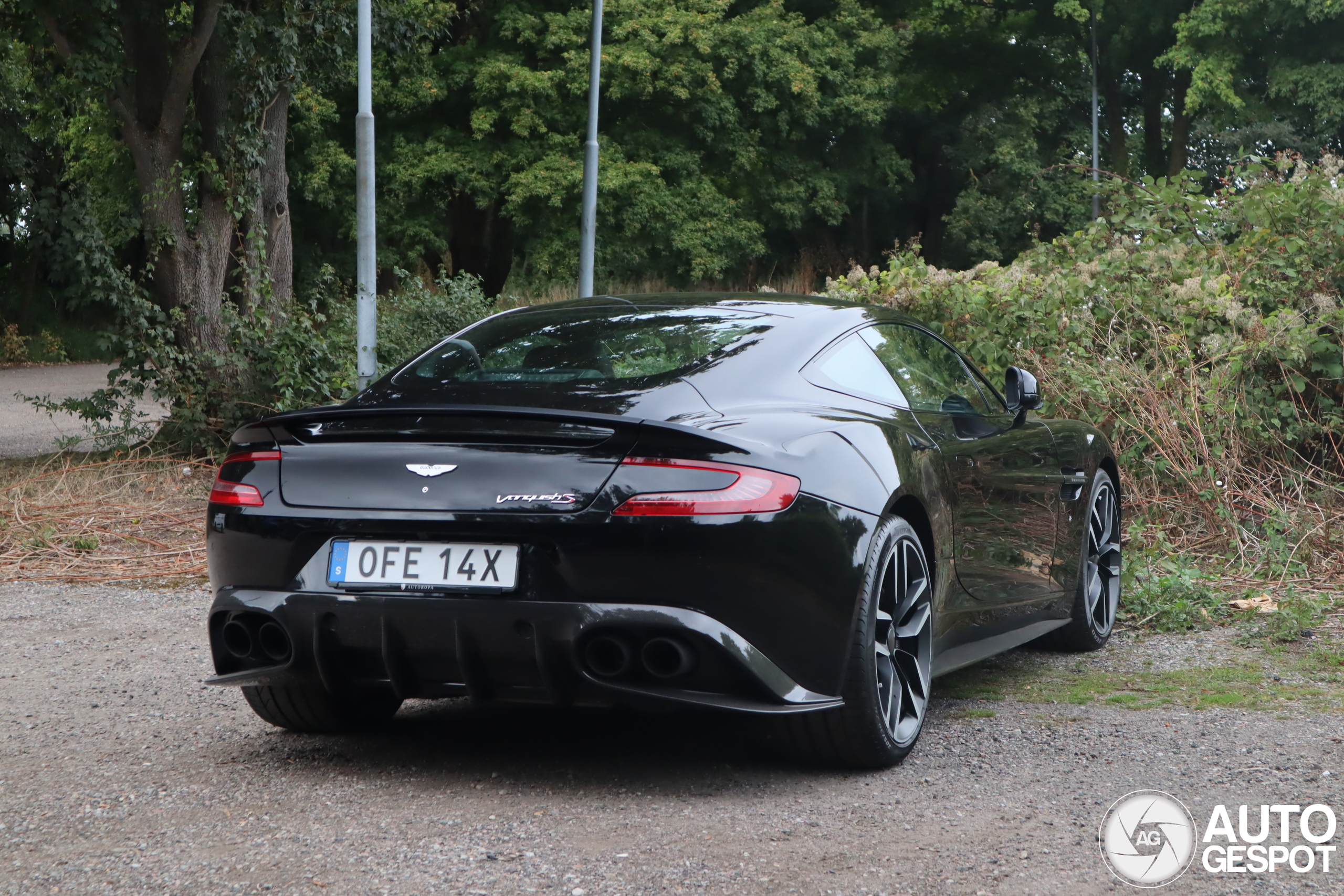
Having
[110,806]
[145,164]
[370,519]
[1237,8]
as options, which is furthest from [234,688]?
[1237,8]

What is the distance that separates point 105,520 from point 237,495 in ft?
19.6

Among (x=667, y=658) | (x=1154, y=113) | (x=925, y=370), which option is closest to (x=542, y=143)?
(x=1154, y=113)

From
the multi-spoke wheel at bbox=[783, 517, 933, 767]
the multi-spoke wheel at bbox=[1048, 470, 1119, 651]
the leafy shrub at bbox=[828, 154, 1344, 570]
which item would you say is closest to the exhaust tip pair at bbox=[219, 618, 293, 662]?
the multi-spoke wheel at bbox=[783, 517, 933, 767]

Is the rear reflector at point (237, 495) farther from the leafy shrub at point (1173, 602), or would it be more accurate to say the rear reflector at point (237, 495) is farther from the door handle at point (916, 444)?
the leafy shrub at point (1173, 602)

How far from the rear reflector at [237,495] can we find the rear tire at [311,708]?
650 millimetres

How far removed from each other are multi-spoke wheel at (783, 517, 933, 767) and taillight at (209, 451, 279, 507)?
60.8 inches

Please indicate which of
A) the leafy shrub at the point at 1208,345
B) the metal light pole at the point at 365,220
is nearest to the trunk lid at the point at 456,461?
the leafy shrub at the point at 1208,345

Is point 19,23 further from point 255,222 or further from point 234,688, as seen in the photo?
point 234,688

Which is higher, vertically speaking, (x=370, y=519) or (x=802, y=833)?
(x=370, y=519)

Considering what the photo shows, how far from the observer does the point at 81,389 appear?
25.6 metres

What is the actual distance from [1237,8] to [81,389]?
1040 inches

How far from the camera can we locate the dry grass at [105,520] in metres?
8.23

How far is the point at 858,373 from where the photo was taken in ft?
14.8

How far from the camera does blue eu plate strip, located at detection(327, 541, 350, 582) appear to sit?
374 centimetres
